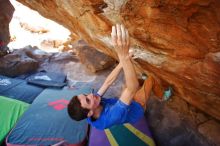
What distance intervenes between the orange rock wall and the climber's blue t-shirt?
0.65 meters

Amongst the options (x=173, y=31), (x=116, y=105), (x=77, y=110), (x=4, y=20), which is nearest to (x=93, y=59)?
(x=4, y=20)

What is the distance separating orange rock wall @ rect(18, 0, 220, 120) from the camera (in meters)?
1.77

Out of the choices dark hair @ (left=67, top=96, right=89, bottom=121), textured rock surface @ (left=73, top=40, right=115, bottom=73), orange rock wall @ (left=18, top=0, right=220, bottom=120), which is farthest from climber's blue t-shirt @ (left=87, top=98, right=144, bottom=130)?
textured rock surface @ (left=73, top=40, right=115, bottom=73)

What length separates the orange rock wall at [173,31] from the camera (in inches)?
69.7

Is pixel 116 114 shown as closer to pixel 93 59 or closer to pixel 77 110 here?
pixel 77 110

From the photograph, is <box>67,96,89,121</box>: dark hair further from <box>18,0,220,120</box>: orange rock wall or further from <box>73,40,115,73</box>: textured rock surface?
<box>73,40,115,73</box>: textured rock surface

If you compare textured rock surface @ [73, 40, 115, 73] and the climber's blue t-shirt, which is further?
textured rock surface @ [73, 40, 115, 73]

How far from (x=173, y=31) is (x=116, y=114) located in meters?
0.98

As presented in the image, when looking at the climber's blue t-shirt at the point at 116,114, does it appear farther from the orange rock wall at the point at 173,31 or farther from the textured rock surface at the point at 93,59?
the textured rock surface at the point at 93,59

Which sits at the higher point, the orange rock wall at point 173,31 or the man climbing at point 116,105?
the orange rock wall at point 173,31

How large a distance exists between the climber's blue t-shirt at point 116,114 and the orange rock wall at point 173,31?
0.65 metres

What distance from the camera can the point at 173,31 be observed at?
6.72 ft

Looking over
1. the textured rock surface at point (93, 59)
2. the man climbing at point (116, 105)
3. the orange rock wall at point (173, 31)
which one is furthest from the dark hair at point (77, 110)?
the textured rock surface at point (93, 59)

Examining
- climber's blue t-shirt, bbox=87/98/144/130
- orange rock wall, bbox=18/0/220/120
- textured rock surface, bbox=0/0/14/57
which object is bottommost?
climber's blue t-shirt, bbox=87/98/144/130
